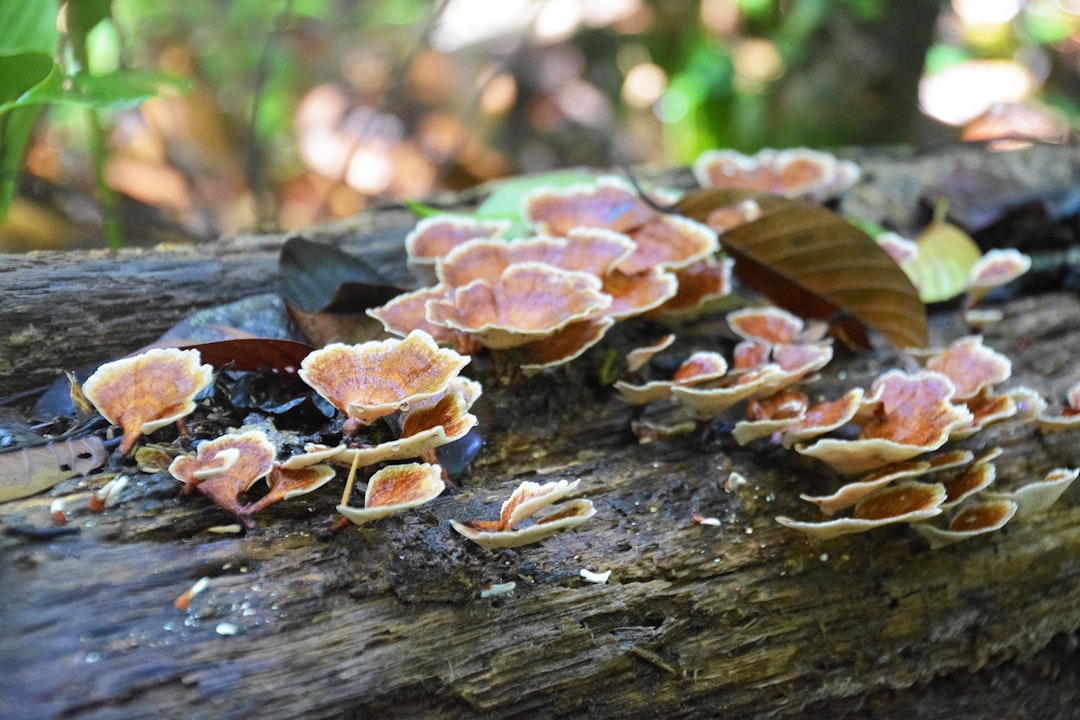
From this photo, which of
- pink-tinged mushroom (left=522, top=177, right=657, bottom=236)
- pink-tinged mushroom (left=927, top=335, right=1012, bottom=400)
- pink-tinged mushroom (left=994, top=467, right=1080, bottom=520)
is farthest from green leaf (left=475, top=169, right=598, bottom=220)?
pink-tinged mushroom (left=994, top=467, right=1080, bottom=520)

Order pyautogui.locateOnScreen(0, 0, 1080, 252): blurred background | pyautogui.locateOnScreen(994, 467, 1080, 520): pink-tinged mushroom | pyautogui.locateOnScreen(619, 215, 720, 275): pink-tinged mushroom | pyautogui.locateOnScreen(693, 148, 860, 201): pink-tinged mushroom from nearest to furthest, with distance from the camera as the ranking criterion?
pyautogui.locateOnScreen(994, 467, 1080, 520): pink-tinged mushroom < pyautogui.locateOnScreen(619, 215, 720, 275): pink-tinged mushroom < pyautogui.locateOnScreen(693, 148, 860, 201): pink-tinged mushroom < pyautogui.locateOnScreen(0, 0, 1080, 252): blurred background

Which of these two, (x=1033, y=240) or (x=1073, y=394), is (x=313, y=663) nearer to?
(x=1073, y=394)

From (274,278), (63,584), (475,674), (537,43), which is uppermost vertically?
(537,43)

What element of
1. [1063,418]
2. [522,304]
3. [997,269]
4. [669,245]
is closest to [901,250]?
[997,269]

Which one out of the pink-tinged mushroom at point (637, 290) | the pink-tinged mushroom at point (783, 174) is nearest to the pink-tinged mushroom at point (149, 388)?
the pink-tinged mushroom at point (637, 290)

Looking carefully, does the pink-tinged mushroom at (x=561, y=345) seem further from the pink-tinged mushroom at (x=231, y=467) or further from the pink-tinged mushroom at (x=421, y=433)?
the pink-tinged mushroom at (x=231, y=467)

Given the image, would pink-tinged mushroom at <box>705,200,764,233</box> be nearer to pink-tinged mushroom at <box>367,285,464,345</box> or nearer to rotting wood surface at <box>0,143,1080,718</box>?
rotting wood surface at <box>0,143,1080,718</box>

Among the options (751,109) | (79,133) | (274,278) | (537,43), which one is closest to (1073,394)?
(274,278)
